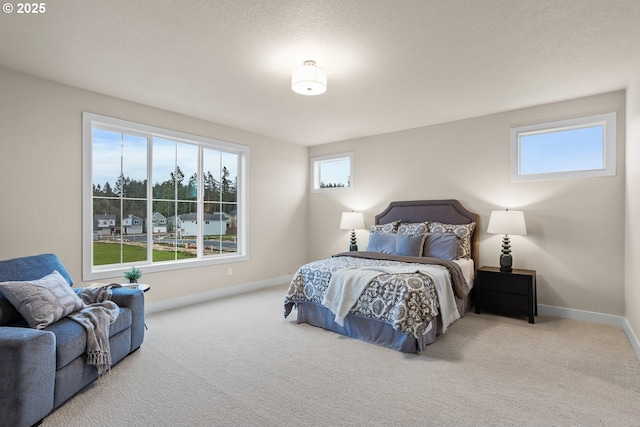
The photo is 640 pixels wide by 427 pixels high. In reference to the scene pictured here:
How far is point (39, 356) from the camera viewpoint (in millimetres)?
1977

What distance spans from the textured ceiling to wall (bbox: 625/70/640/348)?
1.17 feet

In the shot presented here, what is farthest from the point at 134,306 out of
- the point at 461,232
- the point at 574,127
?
the point at 574,127

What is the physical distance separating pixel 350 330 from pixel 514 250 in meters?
2.59

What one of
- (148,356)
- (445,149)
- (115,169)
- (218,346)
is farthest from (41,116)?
(445,149)

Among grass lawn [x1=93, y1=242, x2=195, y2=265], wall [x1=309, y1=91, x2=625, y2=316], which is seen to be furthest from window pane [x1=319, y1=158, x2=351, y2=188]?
grass lawn [x1=93, y1=242, x2=195, y2=265]

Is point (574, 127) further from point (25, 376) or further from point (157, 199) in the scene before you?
point (25, 376)

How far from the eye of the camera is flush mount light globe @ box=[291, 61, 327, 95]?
9.49 ft

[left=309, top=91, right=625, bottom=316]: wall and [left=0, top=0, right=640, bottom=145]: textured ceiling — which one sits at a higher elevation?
[left=0, top=0, right=640, bottom=145]: textured ceiling

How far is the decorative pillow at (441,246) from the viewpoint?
14.1 feet

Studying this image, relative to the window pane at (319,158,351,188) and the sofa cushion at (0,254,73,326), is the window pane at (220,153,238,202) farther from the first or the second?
the sofa cushion at (0,254,73,326)

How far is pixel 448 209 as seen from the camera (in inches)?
194

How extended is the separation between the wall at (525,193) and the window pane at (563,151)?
188 mm

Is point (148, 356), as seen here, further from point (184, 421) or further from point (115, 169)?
point (115, 169)

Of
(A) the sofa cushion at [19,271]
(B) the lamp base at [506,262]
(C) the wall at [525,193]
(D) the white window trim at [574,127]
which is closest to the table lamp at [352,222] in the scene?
(C) the wall at [525,193]
